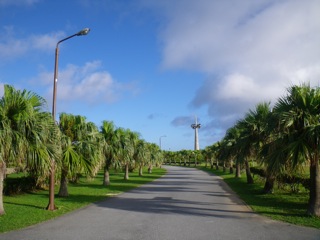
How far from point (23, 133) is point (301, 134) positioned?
10.0m

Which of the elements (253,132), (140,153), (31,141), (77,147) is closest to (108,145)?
(77,147)

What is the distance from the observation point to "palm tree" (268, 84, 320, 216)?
12.1 metres

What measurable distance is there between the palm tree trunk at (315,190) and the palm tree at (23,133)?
31.5ft

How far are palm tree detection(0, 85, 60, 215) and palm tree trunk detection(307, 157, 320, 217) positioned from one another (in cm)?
960


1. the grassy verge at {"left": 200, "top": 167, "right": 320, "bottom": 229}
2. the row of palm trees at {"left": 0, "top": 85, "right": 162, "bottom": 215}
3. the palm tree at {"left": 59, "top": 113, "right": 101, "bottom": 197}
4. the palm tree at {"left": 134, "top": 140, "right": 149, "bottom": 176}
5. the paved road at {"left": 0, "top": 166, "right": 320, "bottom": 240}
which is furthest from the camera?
the palm tree at {"left": 134, "top": 140, "right": 149, "bottom": 176}

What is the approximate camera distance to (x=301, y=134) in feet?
42.5

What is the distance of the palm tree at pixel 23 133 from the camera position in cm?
1225

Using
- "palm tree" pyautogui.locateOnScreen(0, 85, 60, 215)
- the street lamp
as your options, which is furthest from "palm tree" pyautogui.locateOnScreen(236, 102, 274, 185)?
"palm tree" pyautogui.locateOnScreen(0, 85, 60, 215)

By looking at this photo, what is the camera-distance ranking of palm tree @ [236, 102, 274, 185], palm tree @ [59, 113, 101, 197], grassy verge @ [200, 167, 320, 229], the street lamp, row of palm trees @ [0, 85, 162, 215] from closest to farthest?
grassy verge @ [200, 167, 320, 229] < row of palm trees @ [0, 85, 162, 215] < the street lamp < palm tree @ [59, 113, 101, 197] < palm tree @ [236, 102, 274, 185]

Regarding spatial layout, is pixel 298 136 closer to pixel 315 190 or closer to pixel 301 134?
pixel 301 134

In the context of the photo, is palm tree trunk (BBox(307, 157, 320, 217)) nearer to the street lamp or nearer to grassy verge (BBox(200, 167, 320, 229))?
grassy verge (BBox(200, 167, 320, 229))

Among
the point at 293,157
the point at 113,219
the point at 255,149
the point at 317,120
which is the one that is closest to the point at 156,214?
the point at 113,219

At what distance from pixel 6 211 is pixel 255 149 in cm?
1609

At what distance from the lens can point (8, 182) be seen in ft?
64.5
